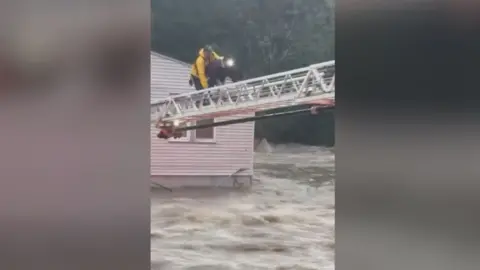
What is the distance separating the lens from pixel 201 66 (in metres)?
1.17

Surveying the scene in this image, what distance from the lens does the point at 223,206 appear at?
117 centimetres

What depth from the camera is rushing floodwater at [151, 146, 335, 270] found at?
1.04 metres

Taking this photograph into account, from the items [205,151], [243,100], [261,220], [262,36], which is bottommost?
[261,220]

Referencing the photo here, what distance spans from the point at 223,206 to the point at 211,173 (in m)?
0.09

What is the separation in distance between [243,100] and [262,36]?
0.17 metres

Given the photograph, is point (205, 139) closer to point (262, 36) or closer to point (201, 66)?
point (201, 66)

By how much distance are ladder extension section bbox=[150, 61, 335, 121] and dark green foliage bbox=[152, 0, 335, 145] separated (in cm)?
3

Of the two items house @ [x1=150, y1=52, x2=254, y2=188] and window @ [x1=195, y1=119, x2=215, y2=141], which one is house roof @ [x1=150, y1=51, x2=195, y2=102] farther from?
window @ [x1=195, y1=119, x2=215, y2=141]
